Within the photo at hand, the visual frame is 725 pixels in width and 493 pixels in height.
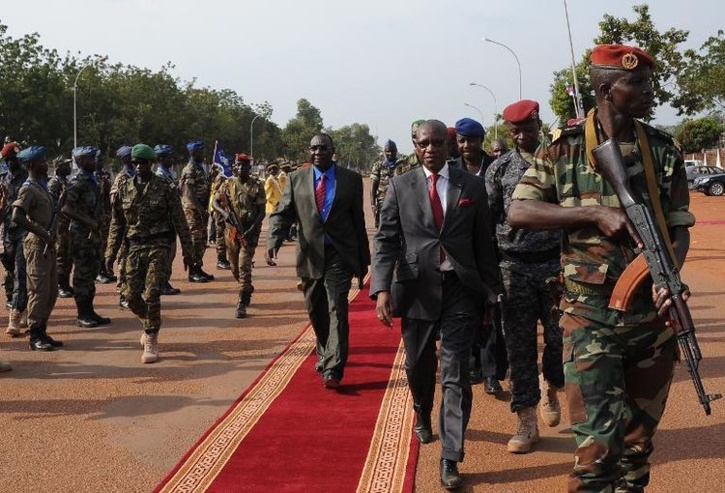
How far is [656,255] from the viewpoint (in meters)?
2.89

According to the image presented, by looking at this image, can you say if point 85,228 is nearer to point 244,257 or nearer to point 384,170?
point 244,257

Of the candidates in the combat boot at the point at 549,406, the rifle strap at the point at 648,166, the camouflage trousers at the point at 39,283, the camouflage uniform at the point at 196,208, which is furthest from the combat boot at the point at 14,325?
the rifle strap at the point at 648,166

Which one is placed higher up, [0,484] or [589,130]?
[589,130]

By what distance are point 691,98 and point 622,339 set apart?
139 feet

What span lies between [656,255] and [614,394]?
1.90 ft

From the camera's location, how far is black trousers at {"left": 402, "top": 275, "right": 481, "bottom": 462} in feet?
14.3

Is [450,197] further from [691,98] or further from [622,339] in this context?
[691,98]

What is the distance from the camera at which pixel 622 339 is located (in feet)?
10.3

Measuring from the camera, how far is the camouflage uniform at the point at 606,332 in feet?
10.2

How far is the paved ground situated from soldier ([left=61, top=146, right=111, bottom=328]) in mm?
283

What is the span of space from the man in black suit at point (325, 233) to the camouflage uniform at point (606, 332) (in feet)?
11.3

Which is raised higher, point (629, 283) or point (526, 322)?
point (629, 283)

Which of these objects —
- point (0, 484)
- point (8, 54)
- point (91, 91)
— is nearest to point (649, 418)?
point (0, 484)

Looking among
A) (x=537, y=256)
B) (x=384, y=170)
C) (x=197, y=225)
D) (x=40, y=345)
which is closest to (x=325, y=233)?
(x=537, y=256)
